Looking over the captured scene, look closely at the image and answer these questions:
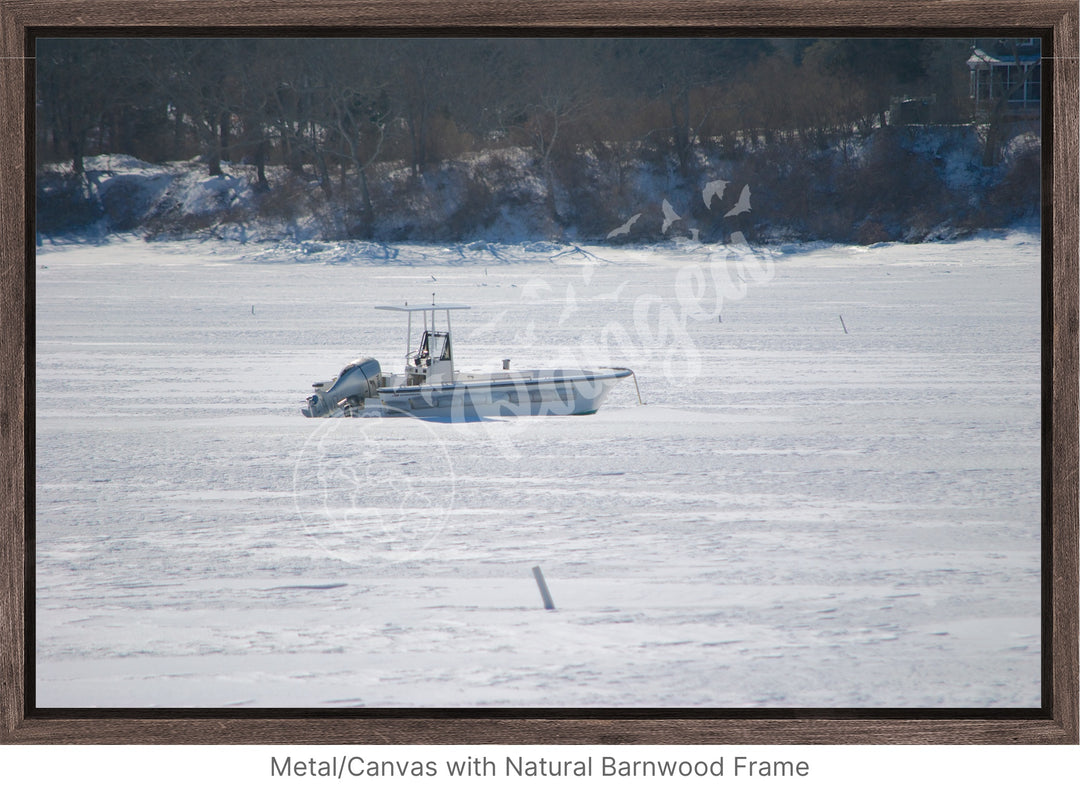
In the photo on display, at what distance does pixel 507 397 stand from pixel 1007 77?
4241 mm

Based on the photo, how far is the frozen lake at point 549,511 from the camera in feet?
7.39

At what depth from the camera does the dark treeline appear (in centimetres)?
265

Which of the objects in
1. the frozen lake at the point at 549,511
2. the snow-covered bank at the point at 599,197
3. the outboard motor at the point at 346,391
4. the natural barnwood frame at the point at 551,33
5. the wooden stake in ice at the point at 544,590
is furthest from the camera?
the outboard motor at the point at 346,391

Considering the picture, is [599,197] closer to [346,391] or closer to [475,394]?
[475,394]

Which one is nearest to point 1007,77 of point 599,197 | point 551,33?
point 551,33

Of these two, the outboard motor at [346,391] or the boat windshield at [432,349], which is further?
the boat windshield at [432,349]

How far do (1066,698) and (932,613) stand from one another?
40 cm

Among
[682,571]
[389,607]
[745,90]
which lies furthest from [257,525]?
[745,90]

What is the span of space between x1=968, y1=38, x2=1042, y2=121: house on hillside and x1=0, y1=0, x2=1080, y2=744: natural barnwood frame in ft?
0.18

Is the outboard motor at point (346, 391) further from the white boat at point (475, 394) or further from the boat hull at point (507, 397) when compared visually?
the boat hull at point (507, 397)

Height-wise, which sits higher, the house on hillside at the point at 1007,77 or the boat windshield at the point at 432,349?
Result: the house on hillside at the point at 1007,77

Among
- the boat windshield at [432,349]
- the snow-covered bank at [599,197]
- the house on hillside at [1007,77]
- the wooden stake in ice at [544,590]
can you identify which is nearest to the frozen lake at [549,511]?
the wooden stake in ice at [544,590]

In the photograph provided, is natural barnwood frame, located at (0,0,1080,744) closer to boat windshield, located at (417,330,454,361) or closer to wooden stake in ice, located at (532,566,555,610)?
wooden stake in ice, located at (532,566,555,610)

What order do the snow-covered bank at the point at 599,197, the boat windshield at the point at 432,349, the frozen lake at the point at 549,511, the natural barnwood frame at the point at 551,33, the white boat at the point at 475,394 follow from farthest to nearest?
the boat windshield at the point at 432,349 < the white boat at the point at 475,394 < the snow-covered bank at the point at 599,197 < the frozen lake at the point at 549,511 < the natural barnwood frame at the point at 551,33
